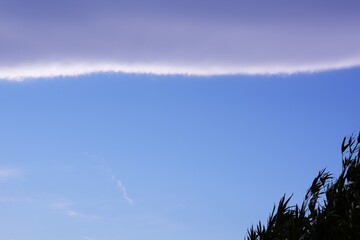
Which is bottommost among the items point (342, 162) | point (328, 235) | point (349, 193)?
point (328, 235)

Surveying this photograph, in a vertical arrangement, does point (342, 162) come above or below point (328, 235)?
above

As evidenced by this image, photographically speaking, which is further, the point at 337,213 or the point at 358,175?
the point at 358,175

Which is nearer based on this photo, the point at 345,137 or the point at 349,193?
the point at 349,193

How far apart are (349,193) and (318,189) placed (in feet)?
4.03

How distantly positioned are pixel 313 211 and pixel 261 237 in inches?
64.7

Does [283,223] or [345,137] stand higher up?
[345,137]

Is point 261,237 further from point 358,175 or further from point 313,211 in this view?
point 358,175

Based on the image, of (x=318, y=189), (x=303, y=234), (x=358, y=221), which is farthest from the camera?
(x=318, y=189)

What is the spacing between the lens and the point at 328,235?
49.8ft

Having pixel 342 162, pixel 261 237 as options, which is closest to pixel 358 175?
pixel 342 162

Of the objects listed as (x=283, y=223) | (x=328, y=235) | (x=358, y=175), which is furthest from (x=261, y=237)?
(x=358, y=175)

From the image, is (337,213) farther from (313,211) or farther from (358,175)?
(358,175)

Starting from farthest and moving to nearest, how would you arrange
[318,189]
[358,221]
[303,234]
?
[318,189] → [303,234] → [358,221]

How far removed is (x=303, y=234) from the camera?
52.2 ft
